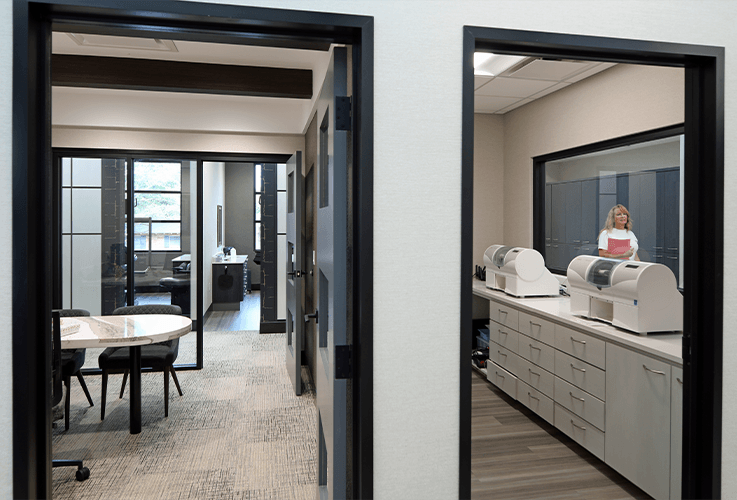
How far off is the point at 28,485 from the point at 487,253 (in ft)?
12.4

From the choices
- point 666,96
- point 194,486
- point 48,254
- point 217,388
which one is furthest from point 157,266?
point 666,96

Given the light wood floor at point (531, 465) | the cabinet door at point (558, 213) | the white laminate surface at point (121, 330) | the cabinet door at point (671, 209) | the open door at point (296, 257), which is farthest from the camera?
the cabinet door at point (558, 213)

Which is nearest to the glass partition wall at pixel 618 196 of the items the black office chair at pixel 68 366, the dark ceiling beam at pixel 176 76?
the dark ceiling beam at pixel 176 76

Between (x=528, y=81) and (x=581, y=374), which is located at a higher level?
(x=528, y=81)

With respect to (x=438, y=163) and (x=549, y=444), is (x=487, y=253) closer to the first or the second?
(x=549, y=444)

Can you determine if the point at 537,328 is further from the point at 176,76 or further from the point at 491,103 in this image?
the point at 176,76

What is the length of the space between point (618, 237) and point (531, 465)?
1.79 meters

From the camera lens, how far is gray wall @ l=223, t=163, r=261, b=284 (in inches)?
392

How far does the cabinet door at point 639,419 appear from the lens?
2.36 meters

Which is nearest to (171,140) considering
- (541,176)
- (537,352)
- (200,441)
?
(200,441)

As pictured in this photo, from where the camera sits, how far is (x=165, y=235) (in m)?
4.73

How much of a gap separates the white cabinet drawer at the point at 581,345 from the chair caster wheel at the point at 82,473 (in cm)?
286

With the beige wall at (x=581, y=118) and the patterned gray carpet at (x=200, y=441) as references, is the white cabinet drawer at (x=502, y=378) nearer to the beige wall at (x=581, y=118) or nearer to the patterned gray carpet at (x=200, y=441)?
the beige wall at (x=581, y=118)

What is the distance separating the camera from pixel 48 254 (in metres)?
1.34
